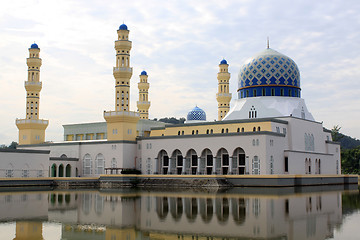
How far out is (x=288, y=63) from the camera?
4866cm

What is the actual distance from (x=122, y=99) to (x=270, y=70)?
14.8m

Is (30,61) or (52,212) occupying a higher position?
(30,61)

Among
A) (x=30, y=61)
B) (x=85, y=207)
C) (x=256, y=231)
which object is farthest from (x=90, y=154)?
(x=256, y=231)

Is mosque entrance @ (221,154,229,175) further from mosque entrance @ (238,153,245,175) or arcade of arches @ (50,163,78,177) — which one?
arcade of arches @ (50,163,78,177)

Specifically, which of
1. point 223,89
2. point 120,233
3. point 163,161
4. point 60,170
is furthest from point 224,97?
point 120,233

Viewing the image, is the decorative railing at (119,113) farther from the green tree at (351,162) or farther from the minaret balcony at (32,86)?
the green tree at (351,162)

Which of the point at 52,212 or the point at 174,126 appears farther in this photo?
the point at 174,126

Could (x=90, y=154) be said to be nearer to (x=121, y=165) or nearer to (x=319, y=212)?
(x=121, y=165)

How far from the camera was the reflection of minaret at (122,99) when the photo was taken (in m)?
46.4

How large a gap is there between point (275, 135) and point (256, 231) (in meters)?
28.3

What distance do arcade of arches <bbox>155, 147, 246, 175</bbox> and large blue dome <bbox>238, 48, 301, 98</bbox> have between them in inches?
360

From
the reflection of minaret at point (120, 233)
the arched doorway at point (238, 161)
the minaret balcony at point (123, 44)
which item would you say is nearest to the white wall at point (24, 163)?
the minaret balcony at point (123, 44)

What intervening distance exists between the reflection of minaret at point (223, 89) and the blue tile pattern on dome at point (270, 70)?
8.21 metres

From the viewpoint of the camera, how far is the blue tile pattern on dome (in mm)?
48156
